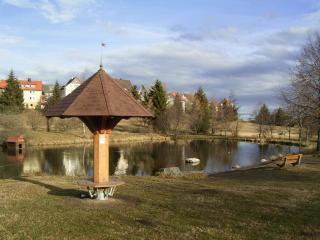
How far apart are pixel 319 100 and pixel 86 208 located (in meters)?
22.9

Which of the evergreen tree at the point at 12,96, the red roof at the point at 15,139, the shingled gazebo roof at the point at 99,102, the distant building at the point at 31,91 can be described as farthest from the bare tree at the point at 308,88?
the distant building at the point at 31,91

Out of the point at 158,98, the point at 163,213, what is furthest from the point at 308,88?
the point at 158,98

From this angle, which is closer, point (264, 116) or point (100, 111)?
point (100, 111)

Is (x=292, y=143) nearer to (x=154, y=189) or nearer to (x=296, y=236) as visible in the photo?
(x=154, y=189)

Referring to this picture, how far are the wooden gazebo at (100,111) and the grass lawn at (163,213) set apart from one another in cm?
77

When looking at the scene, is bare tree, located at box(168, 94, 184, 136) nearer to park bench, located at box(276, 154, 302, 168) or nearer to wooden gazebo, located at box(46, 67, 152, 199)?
park bench, located at box(276, 154, 302, 168)

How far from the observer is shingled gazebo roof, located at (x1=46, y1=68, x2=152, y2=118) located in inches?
468

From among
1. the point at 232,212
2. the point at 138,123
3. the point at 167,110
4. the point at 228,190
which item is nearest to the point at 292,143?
the point at 167,110

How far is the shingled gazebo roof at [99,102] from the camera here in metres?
11.9

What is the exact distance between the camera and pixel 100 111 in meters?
11.9

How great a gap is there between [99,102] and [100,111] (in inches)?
17.7

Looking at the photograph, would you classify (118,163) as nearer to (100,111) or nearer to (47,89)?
(100,111)

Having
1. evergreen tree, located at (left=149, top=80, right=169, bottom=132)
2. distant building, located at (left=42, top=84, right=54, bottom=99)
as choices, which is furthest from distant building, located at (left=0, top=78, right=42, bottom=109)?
evergreen tree, located at (left=149, top=80, right=169, bottom=132)

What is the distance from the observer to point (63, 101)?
1305cm
